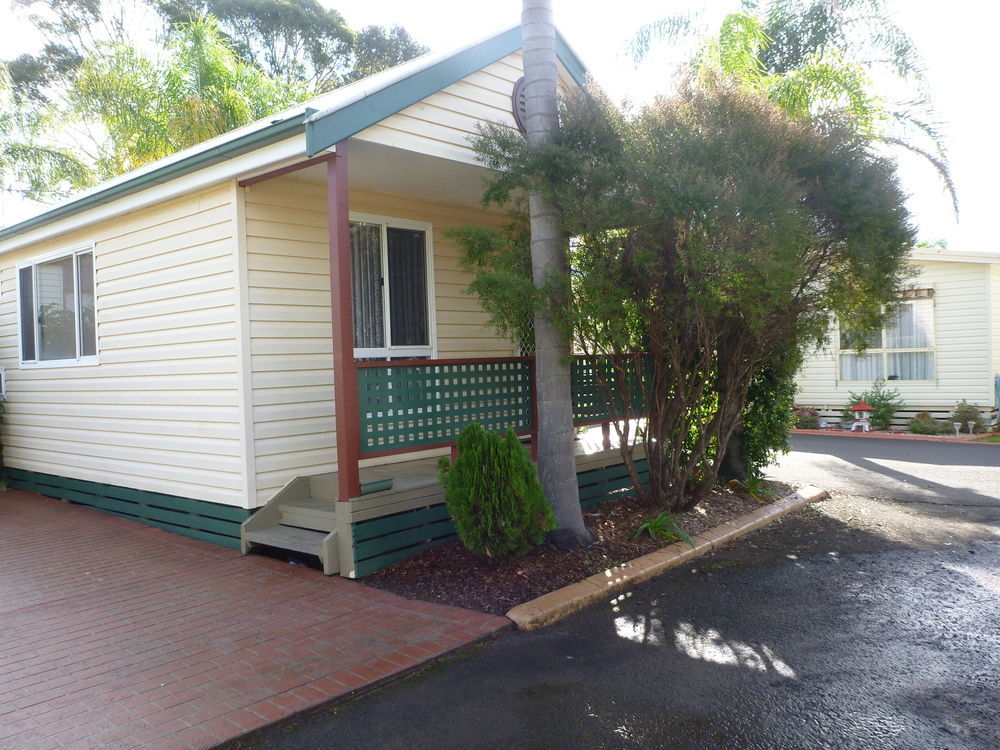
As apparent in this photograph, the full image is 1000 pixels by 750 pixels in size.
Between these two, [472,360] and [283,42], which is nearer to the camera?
[472,360]

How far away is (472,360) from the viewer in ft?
20.8

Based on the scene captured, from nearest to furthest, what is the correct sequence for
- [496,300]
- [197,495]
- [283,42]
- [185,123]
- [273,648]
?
[273,648] → [496,300] → [197,495] → [185,123] → [283,42]

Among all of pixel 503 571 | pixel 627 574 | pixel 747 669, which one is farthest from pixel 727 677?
pixel 503 571

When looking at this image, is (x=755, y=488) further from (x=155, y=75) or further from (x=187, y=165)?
(x=155, y=75)

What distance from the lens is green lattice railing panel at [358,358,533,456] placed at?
5.66 meters

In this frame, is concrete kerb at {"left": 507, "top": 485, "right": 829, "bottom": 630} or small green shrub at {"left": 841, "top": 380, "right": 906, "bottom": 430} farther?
small green shrub at {"left": 841, "top": 380, "right": 906, "bottom": 430}

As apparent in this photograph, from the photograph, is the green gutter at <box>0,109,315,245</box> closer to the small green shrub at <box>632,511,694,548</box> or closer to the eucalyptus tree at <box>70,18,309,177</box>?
the small green shrub at <box>632,511,694,548</box>

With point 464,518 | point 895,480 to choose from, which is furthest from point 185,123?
point 895,480

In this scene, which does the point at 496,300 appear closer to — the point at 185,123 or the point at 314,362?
the point at 314,362

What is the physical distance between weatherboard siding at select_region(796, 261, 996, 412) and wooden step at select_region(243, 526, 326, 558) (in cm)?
1136

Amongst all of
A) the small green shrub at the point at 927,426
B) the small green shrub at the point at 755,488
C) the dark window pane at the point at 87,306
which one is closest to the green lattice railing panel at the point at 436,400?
the small green shrub at the point at 755,488

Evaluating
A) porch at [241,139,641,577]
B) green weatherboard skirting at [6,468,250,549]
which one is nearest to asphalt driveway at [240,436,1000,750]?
porch at [241,139,641,577]

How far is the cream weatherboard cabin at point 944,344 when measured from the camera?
47.4ft

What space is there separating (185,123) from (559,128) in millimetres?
12019
